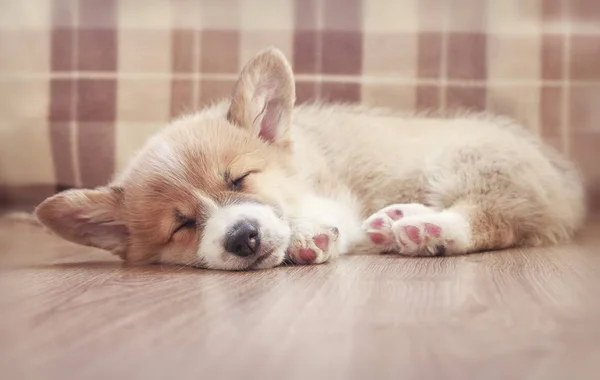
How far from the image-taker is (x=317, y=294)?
54.2 inches

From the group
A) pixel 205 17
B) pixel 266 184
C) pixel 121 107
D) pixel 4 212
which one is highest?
pixel 205 17

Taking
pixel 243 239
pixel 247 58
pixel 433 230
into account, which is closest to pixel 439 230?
pixel 433 230

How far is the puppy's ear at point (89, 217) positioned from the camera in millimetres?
1948

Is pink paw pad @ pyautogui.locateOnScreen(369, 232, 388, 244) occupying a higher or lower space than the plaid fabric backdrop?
lower

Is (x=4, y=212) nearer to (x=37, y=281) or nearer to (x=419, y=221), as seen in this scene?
(x=37, y=281)

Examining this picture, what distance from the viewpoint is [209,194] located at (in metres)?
1.82

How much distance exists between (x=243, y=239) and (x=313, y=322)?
588 mm

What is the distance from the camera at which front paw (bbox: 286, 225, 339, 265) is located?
1812mm

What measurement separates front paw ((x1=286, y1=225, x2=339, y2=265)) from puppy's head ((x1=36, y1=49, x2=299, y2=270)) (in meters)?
0.04

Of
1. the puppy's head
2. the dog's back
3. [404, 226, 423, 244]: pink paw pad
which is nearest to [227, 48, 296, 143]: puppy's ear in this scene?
the puppy's head

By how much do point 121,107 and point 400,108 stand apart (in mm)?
1219

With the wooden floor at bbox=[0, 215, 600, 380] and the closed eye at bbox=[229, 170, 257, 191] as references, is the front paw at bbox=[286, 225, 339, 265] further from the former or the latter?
the closed eye at bbox=[229, 170, 257, 191]

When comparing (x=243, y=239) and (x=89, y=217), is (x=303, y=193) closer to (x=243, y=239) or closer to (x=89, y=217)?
(x=243, y=239)

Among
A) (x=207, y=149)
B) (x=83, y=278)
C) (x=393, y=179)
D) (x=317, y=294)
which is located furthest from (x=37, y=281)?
(x=393, y=179)
